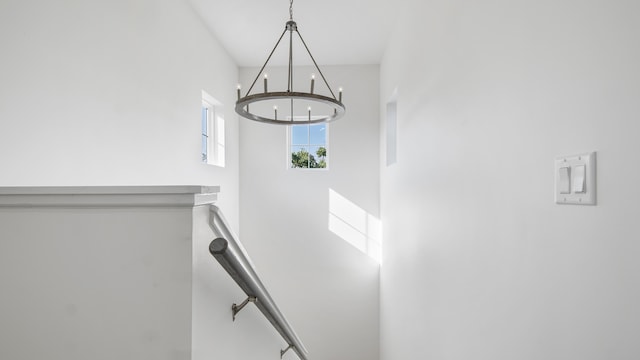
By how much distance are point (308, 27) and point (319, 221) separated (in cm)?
230

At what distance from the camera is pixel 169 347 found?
65 centimetres

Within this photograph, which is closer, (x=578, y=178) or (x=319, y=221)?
(x=578, y=178)

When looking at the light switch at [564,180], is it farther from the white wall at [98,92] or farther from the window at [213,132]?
the window at [213,132]

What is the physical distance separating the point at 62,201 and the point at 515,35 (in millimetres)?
1290

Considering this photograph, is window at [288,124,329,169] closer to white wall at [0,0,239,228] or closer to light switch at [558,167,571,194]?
white wall at [0,0,239,228]

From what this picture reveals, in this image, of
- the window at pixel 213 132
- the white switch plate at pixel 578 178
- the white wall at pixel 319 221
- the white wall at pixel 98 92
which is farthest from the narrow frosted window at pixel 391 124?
the white switch plate at pixel 578 178

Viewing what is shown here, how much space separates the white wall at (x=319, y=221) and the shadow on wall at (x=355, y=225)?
0.21 ft

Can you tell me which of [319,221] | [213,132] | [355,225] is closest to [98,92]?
[213,132]

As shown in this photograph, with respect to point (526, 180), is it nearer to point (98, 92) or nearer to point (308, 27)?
point (98, 92)

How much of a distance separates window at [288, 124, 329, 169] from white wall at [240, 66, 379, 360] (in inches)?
Answer: 4.5

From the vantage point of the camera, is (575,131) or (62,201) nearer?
(62,201)

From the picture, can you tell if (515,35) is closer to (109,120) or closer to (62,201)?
(62,201)

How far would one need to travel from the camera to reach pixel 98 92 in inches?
72.2

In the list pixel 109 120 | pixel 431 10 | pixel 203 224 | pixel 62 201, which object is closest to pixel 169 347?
pixel 203 224
